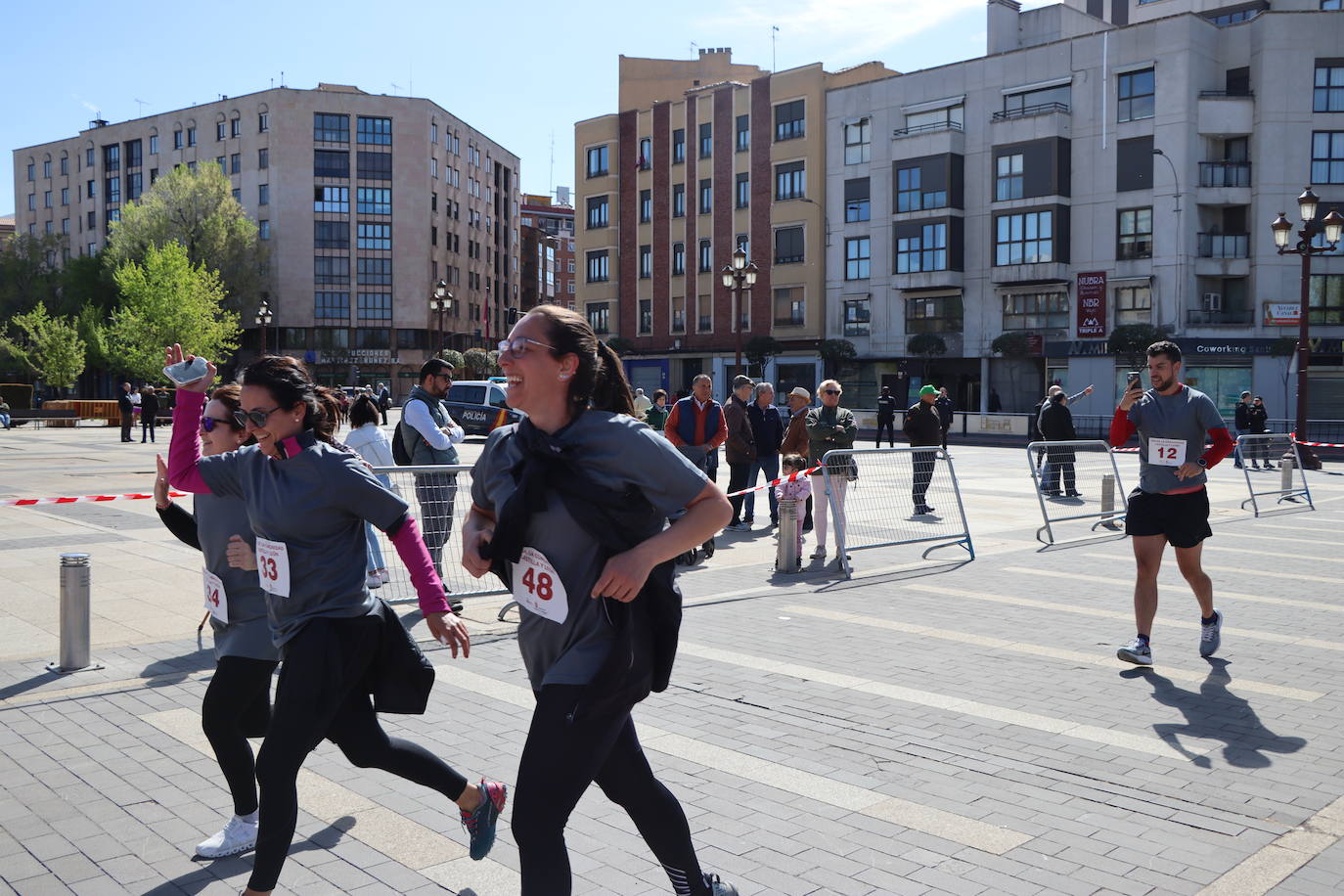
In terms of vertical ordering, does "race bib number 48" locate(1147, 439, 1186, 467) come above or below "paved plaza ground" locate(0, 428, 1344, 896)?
above

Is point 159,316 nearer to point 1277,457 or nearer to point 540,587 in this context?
point 1277,457

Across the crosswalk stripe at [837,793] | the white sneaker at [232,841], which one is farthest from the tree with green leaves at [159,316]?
the white sneaker at [232,841]

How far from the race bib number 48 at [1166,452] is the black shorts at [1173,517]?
0.65 ft

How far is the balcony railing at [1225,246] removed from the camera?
43.2m

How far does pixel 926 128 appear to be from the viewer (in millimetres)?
49906

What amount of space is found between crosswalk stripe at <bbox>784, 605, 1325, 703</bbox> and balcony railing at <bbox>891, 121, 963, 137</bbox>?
4451cm

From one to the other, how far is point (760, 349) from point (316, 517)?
51905 millimetres

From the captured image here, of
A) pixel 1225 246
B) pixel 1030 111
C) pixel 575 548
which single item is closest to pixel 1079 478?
pixel 575 548

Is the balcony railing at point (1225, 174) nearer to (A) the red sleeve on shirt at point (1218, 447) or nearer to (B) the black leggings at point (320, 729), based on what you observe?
(A) the red sleeve on shirt at point (1218, 447)

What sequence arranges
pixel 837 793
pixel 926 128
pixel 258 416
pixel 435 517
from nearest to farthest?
pixel 258 416
pixel 837 793
pixel 435 517
pixel 926 128

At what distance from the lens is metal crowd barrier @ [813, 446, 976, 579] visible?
10781mm

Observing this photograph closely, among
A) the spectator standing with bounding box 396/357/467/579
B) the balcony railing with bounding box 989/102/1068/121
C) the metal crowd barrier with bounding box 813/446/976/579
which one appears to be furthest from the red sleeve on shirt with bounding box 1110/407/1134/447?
the balcony railing with bounding box 989/102/1068/121

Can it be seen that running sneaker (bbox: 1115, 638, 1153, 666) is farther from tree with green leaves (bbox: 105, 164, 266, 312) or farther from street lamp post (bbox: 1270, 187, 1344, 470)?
tree with green leaves (bbox: 105, 164, 266, 312)

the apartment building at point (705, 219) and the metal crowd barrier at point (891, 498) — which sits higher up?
the apartment building at point (705, 219)
